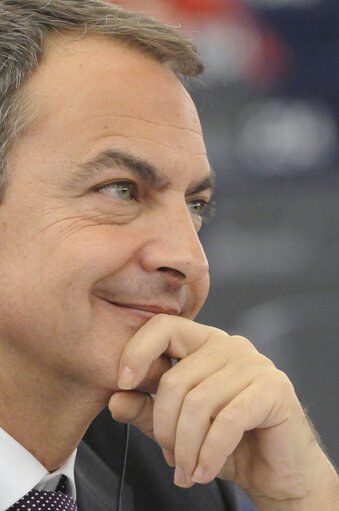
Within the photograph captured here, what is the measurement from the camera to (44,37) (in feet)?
5.95

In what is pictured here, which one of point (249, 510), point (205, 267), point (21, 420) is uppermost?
point (205, 267)

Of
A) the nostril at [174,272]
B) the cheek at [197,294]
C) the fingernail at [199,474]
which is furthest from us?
the cheek at [197,294]

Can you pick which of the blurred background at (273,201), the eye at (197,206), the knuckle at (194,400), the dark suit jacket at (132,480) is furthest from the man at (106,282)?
the blurred background at (273,201)

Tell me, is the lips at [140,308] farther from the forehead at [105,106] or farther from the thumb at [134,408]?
the forehead at [105,106]

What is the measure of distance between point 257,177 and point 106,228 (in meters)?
1.47

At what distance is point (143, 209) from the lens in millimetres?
→ 1780

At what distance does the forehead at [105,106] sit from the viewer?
5.63 ft

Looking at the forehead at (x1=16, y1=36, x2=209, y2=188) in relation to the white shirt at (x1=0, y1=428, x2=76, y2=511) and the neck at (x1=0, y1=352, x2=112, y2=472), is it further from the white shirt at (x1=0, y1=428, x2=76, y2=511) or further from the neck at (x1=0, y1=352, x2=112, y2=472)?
the white shirt at (x1=0, y1=428, x2=76, y2=511)

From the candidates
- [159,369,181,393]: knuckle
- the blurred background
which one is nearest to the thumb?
[159,369,181,393]: knuckle

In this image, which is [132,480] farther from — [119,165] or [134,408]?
[119,165]

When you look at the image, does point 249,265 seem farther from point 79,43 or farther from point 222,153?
point 79,43

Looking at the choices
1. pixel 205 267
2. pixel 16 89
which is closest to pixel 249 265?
pixel 205 267

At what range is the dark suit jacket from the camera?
2.12 m

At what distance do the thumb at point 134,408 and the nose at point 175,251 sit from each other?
270 millimetres
